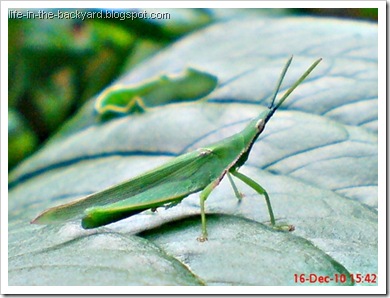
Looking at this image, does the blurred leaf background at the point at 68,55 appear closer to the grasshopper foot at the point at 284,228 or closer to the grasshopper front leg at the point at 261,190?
the grasshopper front leg at the point at 261,190

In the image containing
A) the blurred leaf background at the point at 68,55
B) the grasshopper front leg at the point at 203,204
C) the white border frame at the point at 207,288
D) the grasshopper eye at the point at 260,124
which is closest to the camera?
the white border frame at the point at 207,288

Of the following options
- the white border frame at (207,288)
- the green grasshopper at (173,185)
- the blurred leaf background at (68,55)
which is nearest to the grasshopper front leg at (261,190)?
the green grasshopper at (173,185)

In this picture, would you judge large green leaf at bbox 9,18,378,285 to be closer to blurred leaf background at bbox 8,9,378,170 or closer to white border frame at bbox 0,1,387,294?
white border frame at bbox 0,1,387,294

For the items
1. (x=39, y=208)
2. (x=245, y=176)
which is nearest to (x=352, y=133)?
(x=245, y=176)

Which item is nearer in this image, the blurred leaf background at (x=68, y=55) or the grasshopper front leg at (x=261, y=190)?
the grasshopper front leg at (x=261, y=190)

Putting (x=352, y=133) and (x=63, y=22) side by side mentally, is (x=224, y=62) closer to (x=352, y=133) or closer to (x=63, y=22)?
(x=352, y=133)

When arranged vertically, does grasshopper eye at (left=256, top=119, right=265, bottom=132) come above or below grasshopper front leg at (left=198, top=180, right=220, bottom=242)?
above

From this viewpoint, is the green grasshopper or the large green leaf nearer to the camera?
the large green leaf

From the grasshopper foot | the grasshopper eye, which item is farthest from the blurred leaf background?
the grasshopper foot
